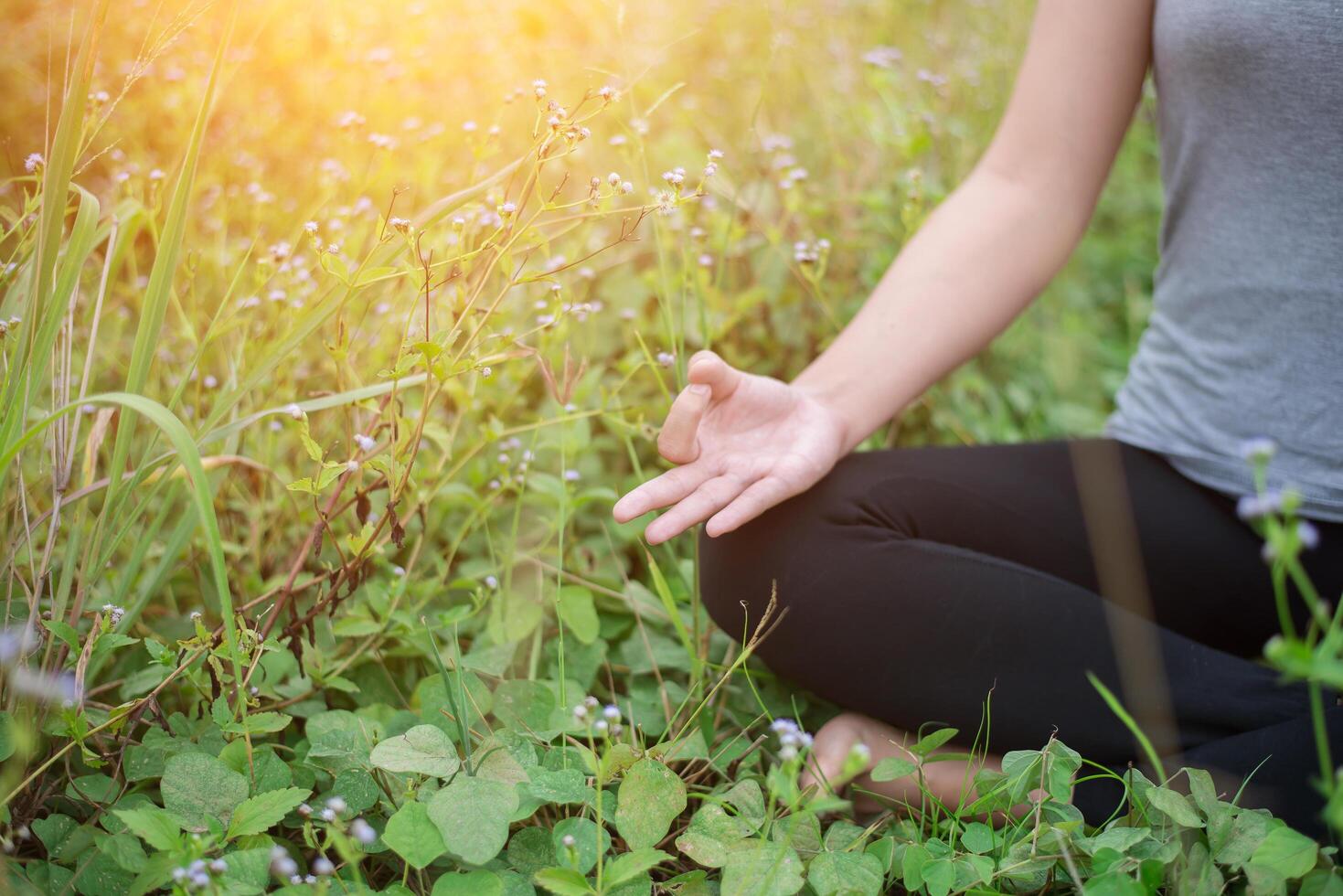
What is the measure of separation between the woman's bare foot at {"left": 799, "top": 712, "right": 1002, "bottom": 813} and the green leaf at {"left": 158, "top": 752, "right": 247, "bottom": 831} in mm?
573

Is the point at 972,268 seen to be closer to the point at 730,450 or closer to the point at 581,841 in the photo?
the point at 730,450

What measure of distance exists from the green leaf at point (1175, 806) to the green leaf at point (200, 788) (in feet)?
2.77

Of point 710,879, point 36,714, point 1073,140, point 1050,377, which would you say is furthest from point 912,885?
point 1050,377

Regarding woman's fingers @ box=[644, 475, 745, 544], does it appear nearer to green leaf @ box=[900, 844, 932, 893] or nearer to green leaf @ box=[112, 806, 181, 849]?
green leaf @ box=[900, 844, 932, 893]

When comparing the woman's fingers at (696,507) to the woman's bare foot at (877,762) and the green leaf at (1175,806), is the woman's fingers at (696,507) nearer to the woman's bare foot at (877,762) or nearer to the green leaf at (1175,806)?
the woman's bare foot at (877,762)

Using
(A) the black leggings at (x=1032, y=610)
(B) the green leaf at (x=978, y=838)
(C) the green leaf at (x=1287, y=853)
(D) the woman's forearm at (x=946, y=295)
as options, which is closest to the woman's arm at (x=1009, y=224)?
(D) the woman's forearm at (x=946, y=295)

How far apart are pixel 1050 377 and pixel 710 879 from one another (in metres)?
1.52

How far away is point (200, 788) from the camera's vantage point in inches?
34.9

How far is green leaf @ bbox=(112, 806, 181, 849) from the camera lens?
784mm

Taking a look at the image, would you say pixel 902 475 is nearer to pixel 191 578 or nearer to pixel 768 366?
pixel 768 366

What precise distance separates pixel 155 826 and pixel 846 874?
1.95 feet

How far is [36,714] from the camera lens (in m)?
0.92

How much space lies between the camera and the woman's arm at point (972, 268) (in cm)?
111

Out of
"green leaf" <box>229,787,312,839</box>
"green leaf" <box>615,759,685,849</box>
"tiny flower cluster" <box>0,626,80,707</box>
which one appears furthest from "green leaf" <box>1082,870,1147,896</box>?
"tiny flower cluster" <box>0,626,80,707</box>
